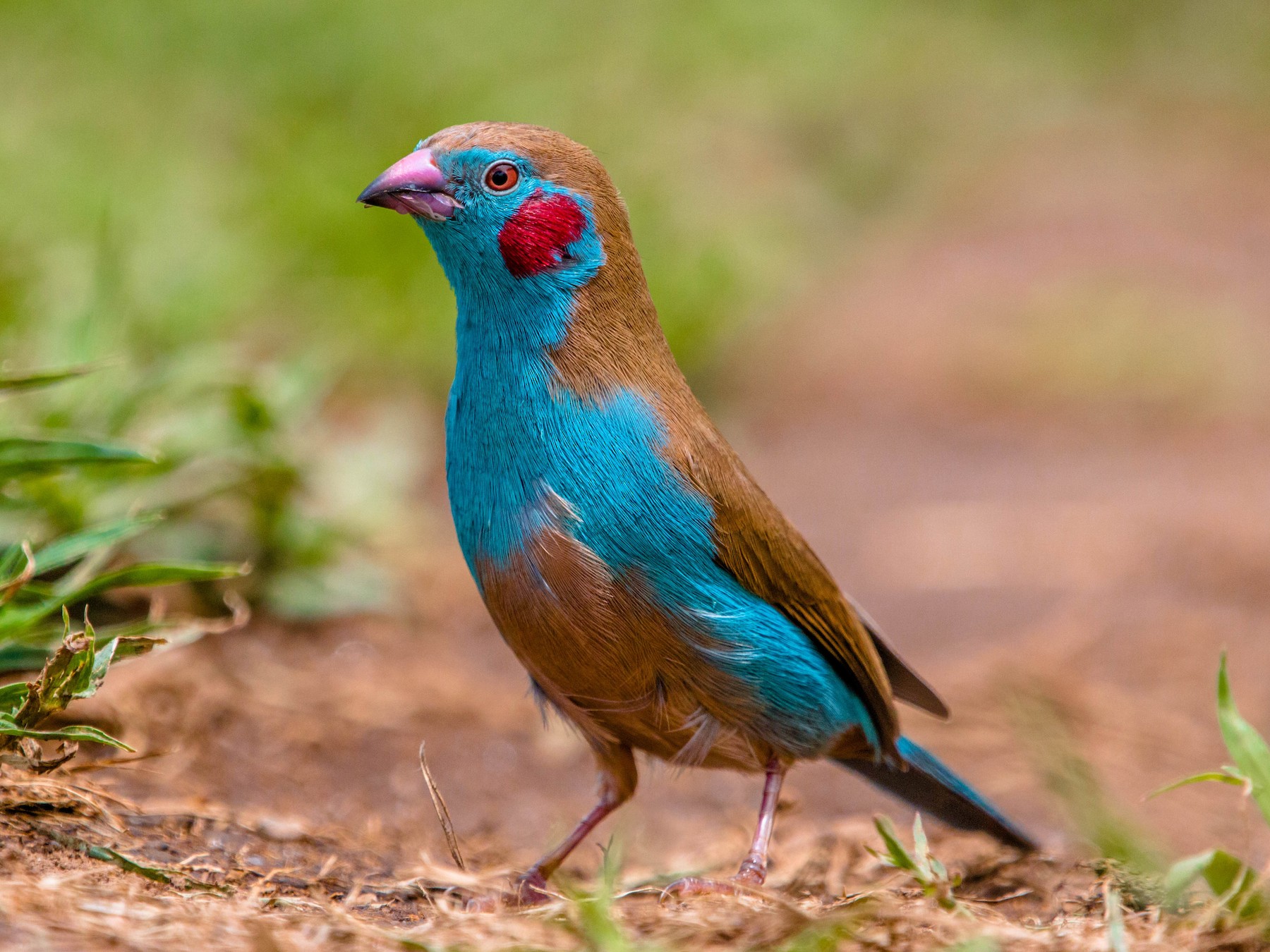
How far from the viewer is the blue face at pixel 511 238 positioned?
9.72 ft

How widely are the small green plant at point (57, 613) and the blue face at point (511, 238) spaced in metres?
0.80

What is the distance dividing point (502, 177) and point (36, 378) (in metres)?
1.12

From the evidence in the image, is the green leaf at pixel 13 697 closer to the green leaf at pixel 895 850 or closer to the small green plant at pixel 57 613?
the small green plant at pixel 57 613

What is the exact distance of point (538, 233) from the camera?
9.82 feet

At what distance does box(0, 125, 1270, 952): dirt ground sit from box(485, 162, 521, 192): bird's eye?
53.3 inches

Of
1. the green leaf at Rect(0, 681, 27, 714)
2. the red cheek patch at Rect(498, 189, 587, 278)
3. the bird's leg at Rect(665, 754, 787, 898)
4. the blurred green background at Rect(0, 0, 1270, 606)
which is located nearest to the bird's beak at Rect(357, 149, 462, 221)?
the red cheek patch at Rect(498, 189, 587, 278)

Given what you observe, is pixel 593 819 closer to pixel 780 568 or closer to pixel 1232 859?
pixel 780 568

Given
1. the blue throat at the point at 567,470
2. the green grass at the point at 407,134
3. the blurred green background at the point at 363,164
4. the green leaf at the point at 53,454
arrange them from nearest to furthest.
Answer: the blue throat at the point at 567,470 < the green leaf at the point at 53,454 < the blurred green background at the point at 363,164 < the green grass at the point at 407,134

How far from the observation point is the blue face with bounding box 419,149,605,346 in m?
2.96

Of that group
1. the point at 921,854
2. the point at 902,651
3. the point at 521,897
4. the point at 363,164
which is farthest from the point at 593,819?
the point at 363,164

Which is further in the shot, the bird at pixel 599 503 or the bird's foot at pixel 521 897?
the bird's foot at pixel 521 897

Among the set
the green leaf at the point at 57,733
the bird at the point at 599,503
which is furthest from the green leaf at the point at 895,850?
the green leaf at the point at 57,733

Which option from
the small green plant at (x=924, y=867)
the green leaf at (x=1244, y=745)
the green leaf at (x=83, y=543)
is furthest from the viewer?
the green leaf at (x=83, y=543)

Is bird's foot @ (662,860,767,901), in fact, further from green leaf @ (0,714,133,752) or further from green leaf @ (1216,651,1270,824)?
green leaf @ (0,714,133,752)
